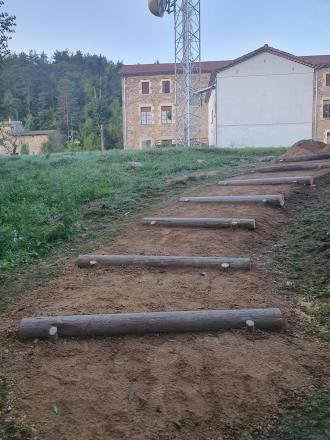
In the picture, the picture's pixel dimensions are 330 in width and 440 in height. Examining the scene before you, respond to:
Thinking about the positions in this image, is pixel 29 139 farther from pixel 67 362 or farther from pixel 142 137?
pixel 67 362

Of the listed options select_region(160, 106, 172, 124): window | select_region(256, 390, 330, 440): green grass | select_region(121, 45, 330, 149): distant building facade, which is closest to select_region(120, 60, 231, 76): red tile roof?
select_region(160, 106, 172, 124): window

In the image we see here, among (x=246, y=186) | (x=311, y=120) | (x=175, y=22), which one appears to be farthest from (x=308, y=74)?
(x=246, y=186)

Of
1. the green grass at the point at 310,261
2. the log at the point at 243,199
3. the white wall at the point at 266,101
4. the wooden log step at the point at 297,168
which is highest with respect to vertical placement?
the white wall at the point at 266,101

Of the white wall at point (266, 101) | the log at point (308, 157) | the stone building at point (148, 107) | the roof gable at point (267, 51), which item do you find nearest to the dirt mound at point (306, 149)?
the log at point (308, 157)

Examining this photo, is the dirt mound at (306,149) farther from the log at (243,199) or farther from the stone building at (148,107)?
the stone building at (148,107)

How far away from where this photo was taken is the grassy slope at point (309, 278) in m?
2.66

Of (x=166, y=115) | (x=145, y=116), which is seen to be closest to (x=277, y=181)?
(x=166, y=115)

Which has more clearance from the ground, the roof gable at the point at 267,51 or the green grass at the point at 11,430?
the roof gable at the point at 267,51

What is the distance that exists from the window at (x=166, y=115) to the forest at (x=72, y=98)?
7.29 meters

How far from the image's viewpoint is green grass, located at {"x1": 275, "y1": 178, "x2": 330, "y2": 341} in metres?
4.04

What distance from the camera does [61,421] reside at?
8.93 ft

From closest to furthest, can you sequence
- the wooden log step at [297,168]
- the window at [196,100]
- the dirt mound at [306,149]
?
1. the wooden log step at [297,168]
2. the dirt mound at [306,149]
3. the window at [196,100]

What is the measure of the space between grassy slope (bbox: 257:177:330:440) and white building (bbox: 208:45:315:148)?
761 inches

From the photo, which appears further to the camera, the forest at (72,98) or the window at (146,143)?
the forest at (72,98)
